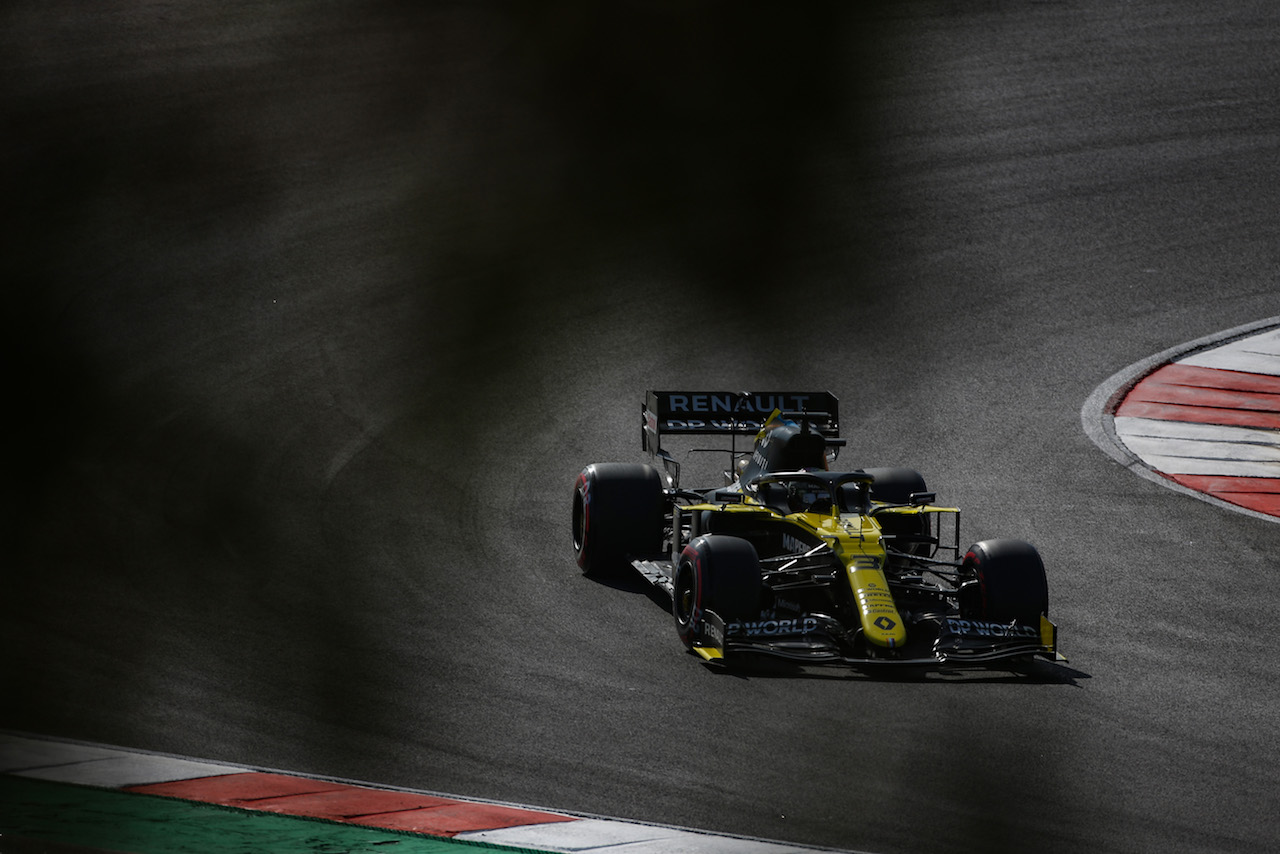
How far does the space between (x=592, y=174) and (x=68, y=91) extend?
23.1 inches

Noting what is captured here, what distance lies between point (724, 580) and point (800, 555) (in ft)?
2.70

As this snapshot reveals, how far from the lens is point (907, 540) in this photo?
10.5 meters

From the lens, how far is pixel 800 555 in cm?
975

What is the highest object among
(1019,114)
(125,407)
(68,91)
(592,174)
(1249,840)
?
(1019,114)

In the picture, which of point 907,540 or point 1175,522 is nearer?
point 907,540

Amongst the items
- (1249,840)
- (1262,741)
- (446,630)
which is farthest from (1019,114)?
(446,630)

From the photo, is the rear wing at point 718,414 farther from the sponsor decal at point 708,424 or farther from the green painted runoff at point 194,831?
the green painted runoff at point 194,831

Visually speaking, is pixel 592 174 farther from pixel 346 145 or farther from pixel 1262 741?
pixel 1262 741

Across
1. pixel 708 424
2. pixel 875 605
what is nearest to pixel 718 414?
pixel 708 424

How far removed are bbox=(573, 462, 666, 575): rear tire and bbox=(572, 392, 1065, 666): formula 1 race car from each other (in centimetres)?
1

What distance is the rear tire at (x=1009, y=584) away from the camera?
9.40 meters

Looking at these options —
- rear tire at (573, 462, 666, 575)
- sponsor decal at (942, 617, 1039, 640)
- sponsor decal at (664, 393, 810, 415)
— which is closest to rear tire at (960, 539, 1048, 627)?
sponsor decal at (942, 617, 1039, 640)

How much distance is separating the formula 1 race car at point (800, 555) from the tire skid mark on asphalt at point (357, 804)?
2.43m

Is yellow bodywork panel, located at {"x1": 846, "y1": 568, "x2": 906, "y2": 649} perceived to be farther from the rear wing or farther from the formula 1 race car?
the rear wing
